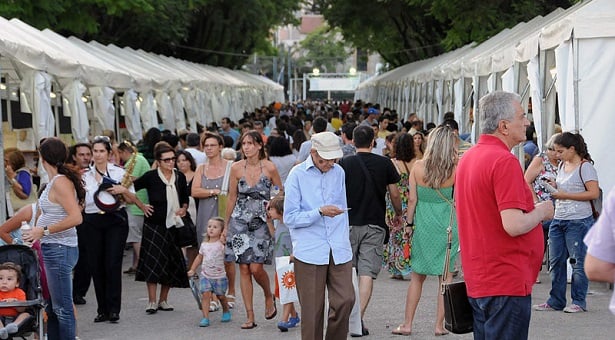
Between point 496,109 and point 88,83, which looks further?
point 88,83

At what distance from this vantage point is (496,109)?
18.0 ft

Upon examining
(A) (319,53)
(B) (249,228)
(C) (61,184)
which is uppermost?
(A) (319,53)

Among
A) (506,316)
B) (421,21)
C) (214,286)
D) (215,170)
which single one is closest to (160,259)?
(214,286)

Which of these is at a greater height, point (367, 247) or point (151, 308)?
point (367, 247)

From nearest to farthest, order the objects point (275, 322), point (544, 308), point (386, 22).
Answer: point (275, 322) → point (544, 308) → point (386, 22)

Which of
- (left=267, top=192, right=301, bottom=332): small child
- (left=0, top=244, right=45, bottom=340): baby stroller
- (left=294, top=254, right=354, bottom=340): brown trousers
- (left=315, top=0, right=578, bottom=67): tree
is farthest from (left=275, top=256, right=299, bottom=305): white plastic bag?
(left=315, top=0, right=578, bottom=67): tree

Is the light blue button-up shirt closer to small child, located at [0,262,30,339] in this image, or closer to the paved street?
the paved street

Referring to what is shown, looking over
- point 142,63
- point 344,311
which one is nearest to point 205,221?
point 344,311

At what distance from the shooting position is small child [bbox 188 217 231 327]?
32.4 ft

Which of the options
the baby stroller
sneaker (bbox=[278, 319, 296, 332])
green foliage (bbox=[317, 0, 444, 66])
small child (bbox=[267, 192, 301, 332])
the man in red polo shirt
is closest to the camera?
the man in red polo shirt

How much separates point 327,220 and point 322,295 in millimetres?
534

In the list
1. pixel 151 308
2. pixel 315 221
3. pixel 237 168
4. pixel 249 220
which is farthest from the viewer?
pixel 151 308

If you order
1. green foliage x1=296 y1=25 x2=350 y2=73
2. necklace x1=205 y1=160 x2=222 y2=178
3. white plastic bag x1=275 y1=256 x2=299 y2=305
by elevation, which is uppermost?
green foliage x1=296 y1=25 x2=350 y2=73

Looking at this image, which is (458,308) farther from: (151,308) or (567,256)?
(151,308)
